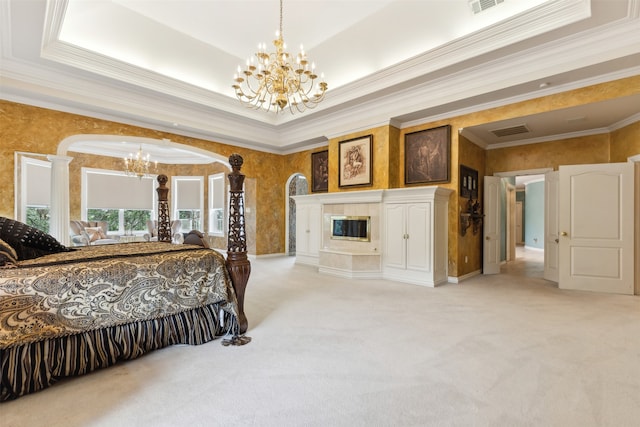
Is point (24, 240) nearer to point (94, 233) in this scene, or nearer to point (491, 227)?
point (94, 233)

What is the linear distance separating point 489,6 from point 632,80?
1.99m

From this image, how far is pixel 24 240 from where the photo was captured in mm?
2373

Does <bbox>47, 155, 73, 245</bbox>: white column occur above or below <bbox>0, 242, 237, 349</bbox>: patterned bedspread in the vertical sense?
above

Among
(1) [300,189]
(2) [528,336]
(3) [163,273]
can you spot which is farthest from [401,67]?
(1) [300,189]

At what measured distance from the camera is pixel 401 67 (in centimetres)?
458

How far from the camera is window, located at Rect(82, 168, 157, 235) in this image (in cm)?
823

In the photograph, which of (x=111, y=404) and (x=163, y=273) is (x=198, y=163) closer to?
(x=163, y=273)

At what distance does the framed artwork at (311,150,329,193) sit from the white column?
4.82m

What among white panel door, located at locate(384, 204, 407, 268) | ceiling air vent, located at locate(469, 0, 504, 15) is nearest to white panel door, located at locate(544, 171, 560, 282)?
white panel door, located at locate(384, 204, 407, 268)

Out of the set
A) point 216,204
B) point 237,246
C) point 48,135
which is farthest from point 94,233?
point 237,246

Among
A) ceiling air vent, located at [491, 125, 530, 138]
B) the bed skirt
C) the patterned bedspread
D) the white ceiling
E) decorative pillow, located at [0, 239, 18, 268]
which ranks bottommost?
the bed skirt

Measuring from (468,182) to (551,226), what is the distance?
5.93ft

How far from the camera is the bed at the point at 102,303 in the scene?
179 centimetres

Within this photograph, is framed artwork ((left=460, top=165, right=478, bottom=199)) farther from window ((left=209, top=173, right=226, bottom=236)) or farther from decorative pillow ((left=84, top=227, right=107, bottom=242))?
decorative pillow ((left=84, top=227, right=107, bottom=242))
